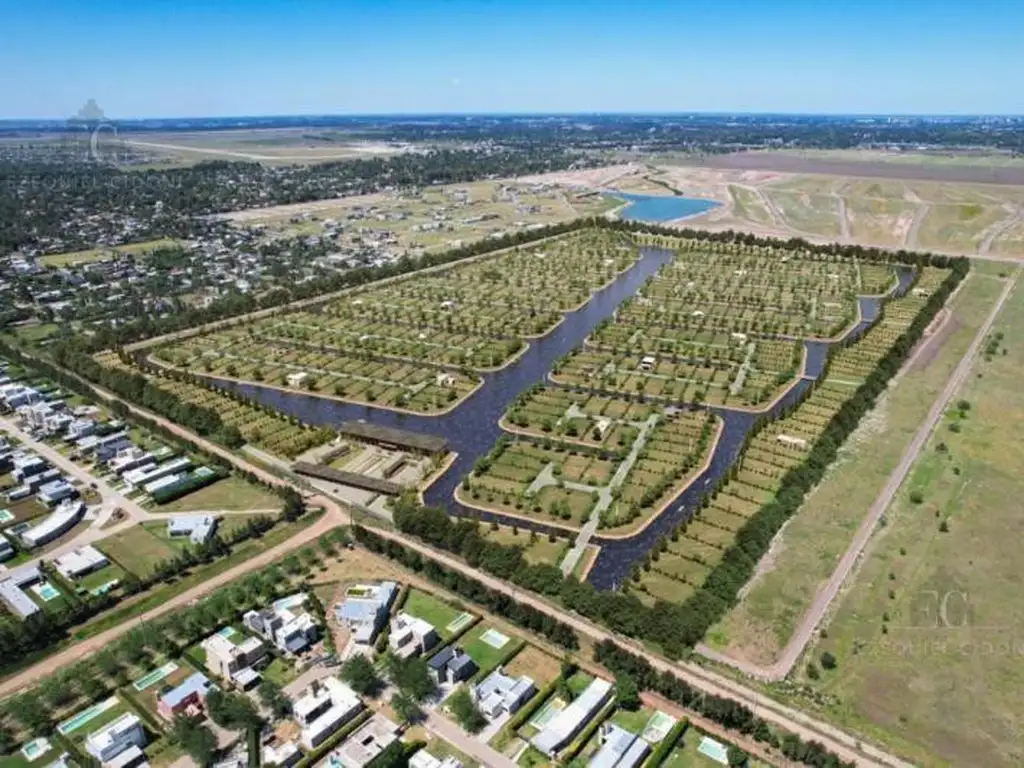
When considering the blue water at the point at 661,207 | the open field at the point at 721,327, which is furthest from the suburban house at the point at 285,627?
the blue water at the point at 661,207

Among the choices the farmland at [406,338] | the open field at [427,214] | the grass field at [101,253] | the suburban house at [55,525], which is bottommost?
the suburban house at [55,525]

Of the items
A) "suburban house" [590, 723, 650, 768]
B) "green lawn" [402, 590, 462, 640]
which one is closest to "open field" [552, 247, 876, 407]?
"green lawn" [402, 590, 462, 640]

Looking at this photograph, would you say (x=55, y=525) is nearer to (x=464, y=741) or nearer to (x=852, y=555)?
(x=464, y=741)

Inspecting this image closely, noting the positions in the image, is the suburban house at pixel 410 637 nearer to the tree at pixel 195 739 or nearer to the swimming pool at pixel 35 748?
the tree at pixel 195 739

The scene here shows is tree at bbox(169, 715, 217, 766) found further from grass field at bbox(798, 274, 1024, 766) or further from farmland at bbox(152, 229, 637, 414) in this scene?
farmland at bbox(152, 229, 637, 414)

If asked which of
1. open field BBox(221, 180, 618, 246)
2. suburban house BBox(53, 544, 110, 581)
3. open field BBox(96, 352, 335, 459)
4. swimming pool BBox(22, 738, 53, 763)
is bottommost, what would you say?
swimming pool BBox(22, 738, 53, 763)
